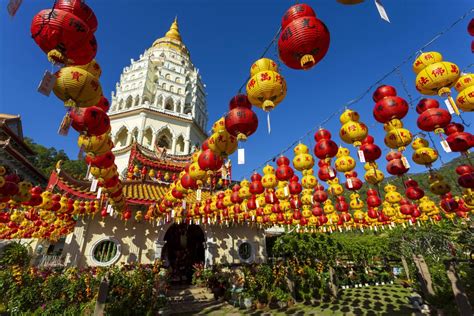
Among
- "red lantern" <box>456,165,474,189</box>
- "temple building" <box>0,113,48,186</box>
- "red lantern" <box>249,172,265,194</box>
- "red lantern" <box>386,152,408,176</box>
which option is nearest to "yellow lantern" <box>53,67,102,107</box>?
"red lantern" <box>249,172,265,194</box>

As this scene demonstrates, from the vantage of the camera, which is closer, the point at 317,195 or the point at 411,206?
the point at 317,195

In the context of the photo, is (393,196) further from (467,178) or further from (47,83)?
(47,83)

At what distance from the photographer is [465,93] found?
409 cm

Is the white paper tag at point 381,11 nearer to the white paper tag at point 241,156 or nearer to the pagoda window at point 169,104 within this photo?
the white paper tag at point 241,156

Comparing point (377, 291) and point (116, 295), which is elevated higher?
point (116, 295)

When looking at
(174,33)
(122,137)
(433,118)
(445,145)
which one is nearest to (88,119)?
(433,118)

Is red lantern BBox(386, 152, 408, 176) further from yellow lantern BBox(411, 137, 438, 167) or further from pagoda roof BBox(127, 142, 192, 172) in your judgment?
pagoda roof BBox(127, 142, 192, 172)

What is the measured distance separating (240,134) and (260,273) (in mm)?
9545

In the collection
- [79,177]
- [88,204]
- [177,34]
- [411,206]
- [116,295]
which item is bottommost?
[116,295]

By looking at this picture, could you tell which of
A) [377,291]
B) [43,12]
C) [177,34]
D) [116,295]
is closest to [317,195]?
[116,295]

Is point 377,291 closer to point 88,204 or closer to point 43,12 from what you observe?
point 88,204

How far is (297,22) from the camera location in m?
2.92

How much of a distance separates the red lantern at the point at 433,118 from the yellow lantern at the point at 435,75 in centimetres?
58

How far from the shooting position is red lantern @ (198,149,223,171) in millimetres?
5066
